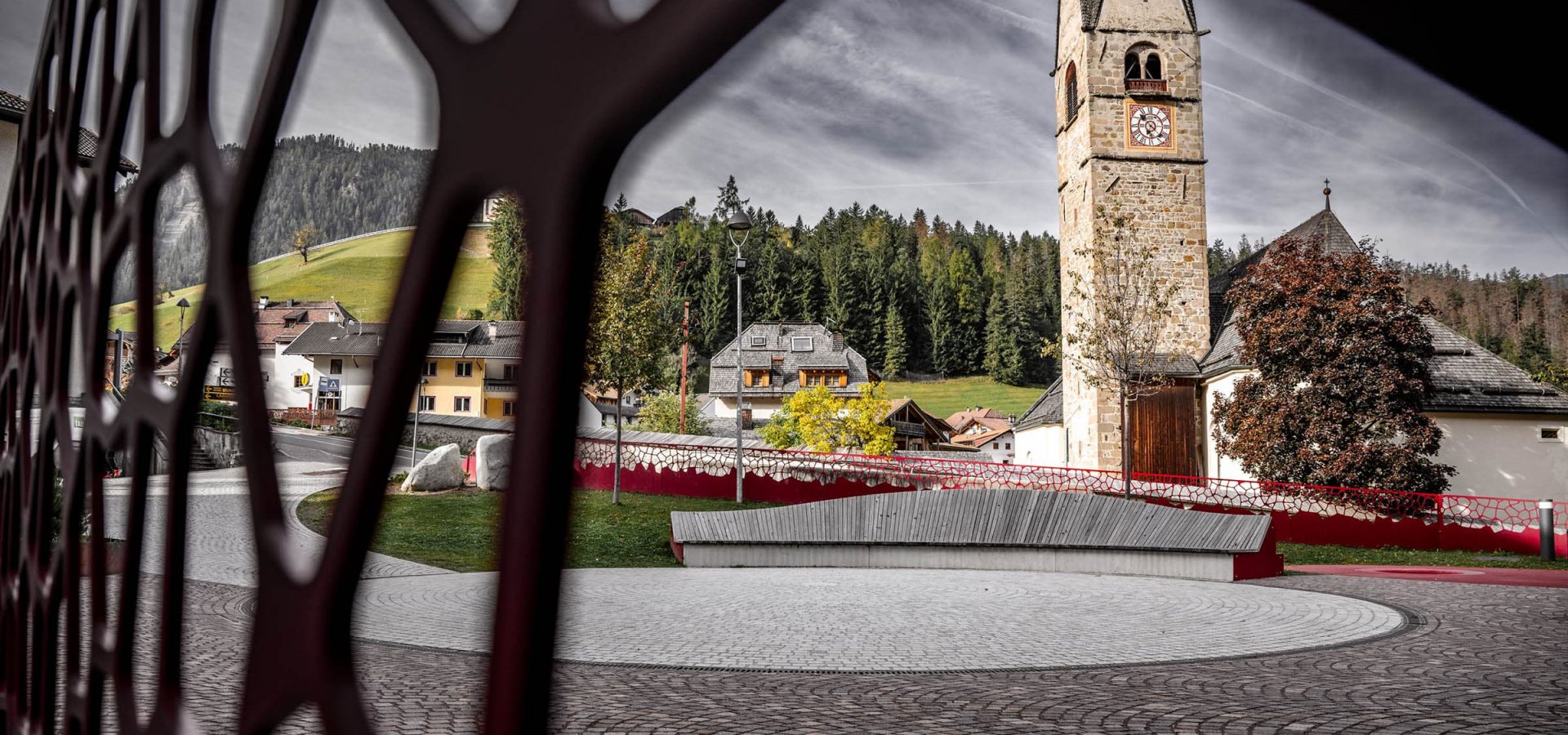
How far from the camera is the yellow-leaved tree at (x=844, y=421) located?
31250 millimetres

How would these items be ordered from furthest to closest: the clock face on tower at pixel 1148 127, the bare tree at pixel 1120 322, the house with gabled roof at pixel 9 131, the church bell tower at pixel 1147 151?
the clock face on tower at pixel 1148 127 < the church bell tower at pixel 1147 151 < the bare tree at pixel 1120 322 < the house with gabled roof at pixel 9 131

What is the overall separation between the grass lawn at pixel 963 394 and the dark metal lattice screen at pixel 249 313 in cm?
6283

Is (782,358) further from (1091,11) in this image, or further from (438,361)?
(438,361)

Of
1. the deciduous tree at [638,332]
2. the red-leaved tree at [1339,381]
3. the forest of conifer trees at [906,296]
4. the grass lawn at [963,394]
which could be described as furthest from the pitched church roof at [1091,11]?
the grass lawn at [963,394]

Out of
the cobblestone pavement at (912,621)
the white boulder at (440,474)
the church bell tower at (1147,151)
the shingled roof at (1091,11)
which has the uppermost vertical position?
the shingled roof at (1091,11)

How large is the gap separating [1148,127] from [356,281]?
27.5 metres

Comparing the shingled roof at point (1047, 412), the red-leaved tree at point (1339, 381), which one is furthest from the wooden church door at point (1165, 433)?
the shingled roof at point (1047, 412)

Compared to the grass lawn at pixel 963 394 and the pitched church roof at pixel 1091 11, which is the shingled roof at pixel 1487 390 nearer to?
the pitched church roof at pixel 1091 11

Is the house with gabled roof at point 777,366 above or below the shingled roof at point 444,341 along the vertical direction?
above

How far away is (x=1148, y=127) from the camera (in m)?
25.9

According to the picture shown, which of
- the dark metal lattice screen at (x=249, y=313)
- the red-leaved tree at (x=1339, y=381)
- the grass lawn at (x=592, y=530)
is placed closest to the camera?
the dark metal lattice screen at (x=249, y=313)

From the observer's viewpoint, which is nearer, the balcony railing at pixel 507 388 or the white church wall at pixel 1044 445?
the balcony railing at pixel 507 388

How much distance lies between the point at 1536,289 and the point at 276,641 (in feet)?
3.73

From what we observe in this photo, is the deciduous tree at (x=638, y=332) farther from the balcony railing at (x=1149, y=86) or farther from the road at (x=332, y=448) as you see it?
the balcony railing at (x=1149, y=86)
